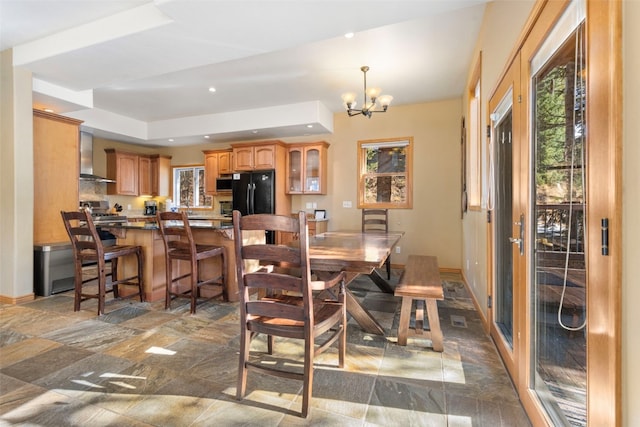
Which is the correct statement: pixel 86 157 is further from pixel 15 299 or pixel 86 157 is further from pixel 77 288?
pixel 77 288

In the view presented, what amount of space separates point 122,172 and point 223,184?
2100mm

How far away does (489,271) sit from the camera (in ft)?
8.00

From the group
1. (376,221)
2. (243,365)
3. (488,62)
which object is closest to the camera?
(243,365)

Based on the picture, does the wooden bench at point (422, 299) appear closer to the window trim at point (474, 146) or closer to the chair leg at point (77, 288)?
the window trim at point (474, 146)

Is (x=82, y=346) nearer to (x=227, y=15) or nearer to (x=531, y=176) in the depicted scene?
(x=227, y=15)

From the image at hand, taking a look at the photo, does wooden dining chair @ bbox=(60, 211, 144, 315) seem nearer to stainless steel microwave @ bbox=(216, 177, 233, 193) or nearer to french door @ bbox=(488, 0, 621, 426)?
stainless steel microwave @ bbox=(216, 177, 233, 193)

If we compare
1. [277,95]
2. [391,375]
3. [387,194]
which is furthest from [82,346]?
[387,194]

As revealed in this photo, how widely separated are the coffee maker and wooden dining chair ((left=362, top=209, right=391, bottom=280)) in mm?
4914

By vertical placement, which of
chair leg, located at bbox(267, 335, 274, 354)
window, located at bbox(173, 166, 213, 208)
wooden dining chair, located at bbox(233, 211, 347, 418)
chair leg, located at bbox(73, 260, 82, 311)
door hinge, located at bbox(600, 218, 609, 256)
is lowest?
chair leg, located at bbox(267, 335, 274, 354)

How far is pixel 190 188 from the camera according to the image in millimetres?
6918

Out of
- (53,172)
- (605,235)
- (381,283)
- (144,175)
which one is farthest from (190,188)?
(605,235)

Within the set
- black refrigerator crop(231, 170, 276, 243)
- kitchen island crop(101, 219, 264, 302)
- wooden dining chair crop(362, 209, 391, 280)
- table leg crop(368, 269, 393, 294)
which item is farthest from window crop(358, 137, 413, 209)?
kitchen island crop(101, 219, 264, 302)

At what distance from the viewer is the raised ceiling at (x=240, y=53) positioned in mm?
2305

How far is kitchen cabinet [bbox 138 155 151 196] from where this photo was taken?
21.2 feet
